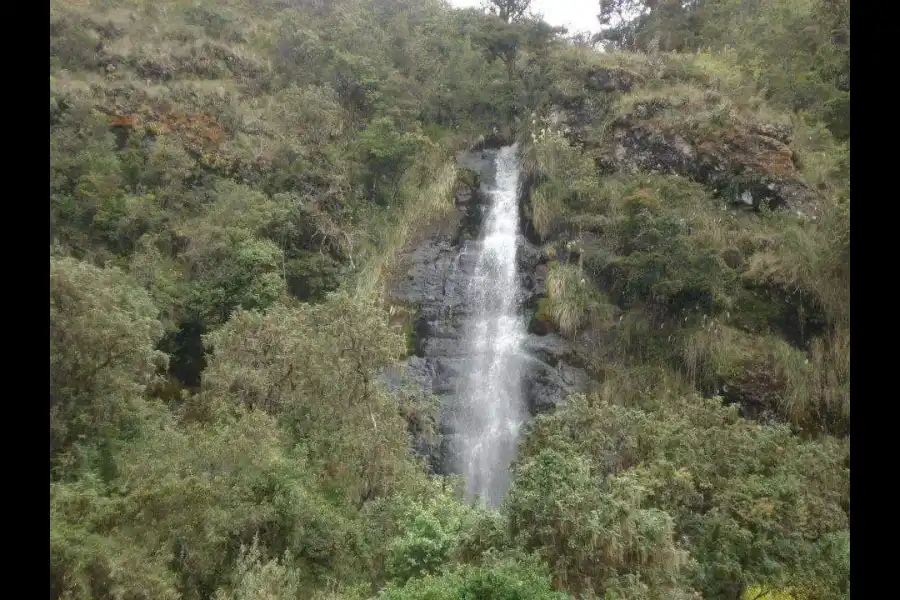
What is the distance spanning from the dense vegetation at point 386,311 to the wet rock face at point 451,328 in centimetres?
63

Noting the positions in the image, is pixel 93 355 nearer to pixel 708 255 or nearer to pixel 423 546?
pixel 423 546

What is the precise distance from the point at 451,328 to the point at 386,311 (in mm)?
1824

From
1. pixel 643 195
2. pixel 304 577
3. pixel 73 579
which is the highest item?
pixel 643 195

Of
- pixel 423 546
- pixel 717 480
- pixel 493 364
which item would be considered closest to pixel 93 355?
pixel 423 546

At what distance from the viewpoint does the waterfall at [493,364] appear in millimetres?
11688

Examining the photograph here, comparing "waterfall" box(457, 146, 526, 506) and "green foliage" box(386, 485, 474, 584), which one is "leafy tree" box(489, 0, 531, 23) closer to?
"waterfall" box(457, 146, 526, 506)

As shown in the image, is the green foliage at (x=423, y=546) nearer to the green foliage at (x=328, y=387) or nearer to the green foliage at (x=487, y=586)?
the green foliage at (x=487, y=586)

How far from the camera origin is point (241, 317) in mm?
9375

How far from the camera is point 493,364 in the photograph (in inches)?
520

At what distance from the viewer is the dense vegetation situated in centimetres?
566
